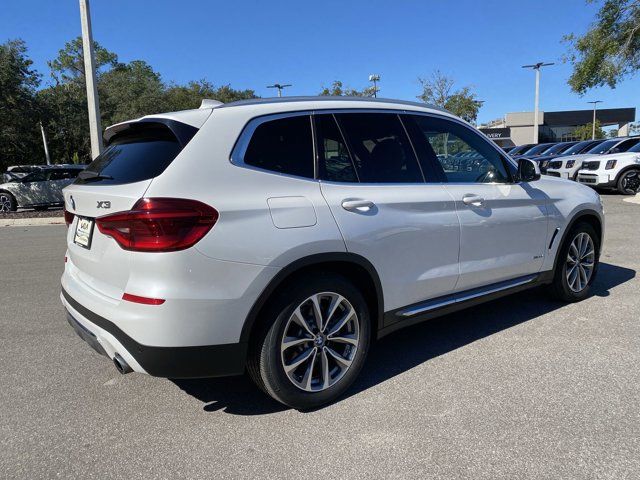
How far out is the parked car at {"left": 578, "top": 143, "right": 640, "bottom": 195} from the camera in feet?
48.7

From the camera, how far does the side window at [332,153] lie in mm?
3086

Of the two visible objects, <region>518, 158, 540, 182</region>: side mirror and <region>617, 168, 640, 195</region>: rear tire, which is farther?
<region>617, 168, 640, 195</region>: rear tire

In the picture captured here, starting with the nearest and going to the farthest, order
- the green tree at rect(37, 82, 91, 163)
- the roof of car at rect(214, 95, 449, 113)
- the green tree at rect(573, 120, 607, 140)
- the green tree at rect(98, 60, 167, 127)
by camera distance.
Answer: the roof of car at rect(214, 95, 449, 113) < the green tree at rect(37, 82, 91, 163) < the green tree at rect(98, 60, 167, 127) < the green tree at rect(573, 120, 607, 140)

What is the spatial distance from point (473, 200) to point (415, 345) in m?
1.24

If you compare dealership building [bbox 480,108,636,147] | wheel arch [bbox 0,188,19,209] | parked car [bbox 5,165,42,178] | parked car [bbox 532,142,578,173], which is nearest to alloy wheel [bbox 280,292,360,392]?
parked car [bbox 5,165,42,178]

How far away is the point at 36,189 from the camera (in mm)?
16625

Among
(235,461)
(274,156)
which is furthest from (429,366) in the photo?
(274,156)

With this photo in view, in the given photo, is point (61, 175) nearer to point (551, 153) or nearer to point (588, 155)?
point (588, 155)

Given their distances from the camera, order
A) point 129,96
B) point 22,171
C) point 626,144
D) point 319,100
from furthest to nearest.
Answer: point 129,96 → point 22,171 → point 626,144 → point 319,100

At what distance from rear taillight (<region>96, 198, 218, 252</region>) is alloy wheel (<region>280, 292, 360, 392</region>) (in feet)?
2.44

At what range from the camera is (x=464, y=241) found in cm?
364

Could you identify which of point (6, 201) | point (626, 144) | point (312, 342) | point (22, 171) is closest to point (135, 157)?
point (312, 342)

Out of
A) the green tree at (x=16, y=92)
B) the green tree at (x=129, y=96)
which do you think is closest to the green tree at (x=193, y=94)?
the green tree at (x=129, y=96)

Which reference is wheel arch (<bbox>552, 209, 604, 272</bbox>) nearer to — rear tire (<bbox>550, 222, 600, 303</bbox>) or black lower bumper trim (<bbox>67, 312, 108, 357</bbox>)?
rear tire (<bbox>550, 222, 600, 303</bbox>)
